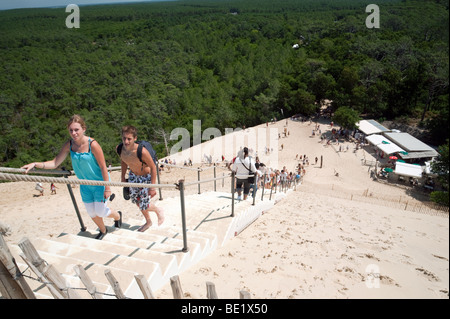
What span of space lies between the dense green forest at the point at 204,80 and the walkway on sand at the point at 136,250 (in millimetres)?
3033

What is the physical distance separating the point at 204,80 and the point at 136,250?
43573 mm

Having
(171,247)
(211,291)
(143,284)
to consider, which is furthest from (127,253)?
(211,291)

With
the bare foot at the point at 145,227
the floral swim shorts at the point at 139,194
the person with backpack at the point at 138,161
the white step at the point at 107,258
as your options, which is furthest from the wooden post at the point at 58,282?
the bare foot at the point at 145,227

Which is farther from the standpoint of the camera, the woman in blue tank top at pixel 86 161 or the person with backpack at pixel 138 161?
the person with backpack at pixel 138 161

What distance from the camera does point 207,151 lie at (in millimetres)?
22719

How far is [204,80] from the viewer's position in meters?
44.7

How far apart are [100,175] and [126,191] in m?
0.70

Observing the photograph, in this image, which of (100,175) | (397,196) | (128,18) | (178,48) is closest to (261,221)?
(100,175)

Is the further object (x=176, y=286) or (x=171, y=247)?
(x=171, y=247)

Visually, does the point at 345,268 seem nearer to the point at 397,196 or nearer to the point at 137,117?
the point at 397,196

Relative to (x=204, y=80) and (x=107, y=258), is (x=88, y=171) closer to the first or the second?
(x=107, y=258)

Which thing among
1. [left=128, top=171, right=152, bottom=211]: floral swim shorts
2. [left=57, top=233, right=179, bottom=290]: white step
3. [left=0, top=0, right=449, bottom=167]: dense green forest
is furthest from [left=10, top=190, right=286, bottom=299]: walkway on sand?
[left=0, top=0, right=449, bottom=167]: dense green forest

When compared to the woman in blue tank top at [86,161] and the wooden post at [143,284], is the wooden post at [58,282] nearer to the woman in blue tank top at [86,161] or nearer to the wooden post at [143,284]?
the wooden post at [143,284]

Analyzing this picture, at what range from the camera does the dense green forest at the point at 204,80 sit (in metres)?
26.3
